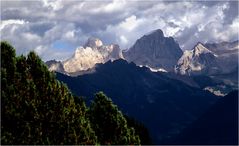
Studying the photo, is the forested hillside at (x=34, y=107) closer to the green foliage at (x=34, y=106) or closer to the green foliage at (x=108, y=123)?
the green foliage at (x=34, y=106)

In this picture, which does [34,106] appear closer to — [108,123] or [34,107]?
[34,107]

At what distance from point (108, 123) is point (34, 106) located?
1757 cm

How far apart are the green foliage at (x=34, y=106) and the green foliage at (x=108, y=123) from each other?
1035 cm

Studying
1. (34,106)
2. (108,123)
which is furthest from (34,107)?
(108,123)

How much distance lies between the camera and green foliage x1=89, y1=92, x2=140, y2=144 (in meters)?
63.1

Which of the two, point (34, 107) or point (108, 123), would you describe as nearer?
point (34, 107)

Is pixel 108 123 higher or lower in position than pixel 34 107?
lower

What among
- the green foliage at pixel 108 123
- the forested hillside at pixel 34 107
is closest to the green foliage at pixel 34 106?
the forested hillside at pixel 34 107

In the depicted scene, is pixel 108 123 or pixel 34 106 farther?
pixel 108 123

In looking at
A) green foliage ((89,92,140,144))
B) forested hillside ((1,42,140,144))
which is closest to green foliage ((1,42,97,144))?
forested hillside ((1,42,140,144))

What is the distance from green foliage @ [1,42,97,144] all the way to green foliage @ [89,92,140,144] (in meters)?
10.4

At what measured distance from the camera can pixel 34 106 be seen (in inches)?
1898

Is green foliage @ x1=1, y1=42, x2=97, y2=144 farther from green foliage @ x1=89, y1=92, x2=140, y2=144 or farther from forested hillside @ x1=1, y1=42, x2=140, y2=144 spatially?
green foliage @ x1=89, y1=92, x2=140, y2=144

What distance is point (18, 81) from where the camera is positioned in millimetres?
48500
